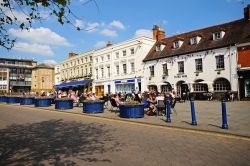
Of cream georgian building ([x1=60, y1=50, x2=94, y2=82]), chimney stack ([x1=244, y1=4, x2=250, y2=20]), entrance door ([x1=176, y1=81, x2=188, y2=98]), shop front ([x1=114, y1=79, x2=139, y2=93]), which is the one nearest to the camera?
chimney stack ([x1=244, y1=4, x2=250, y2=20])

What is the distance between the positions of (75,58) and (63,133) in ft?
152

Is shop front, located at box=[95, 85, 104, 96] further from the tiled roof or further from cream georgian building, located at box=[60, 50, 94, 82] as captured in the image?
the tiled roof

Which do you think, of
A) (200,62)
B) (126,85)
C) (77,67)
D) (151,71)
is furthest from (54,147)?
(77,67)

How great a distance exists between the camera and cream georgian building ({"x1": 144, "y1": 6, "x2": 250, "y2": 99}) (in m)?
25.5

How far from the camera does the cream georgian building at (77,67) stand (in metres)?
48.7

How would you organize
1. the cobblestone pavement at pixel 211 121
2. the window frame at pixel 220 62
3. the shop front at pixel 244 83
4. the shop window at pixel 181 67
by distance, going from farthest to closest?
1. the shop window at pixel 181 67
2. the window frame at pixel 220 62
3. the shop front at pixel 244 83
4. the cobblestone pavement at pixel 211 121

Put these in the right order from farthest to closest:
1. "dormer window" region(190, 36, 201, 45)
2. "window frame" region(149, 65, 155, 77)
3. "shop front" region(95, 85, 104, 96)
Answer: "shop front" region(95, 85, 104, 96), "window frame" region(149, 65, 155, 77), "dormer window" region(190, 36, 201, 45)

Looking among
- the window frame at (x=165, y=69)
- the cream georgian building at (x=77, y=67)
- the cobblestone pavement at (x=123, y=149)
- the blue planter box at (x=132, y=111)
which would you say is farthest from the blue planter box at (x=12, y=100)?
the cobblestone pavement at (x=123, y=149)

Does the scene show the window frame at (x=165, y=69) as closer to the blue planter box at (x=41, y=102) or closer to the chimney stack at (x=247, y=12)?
the chimney stack at (x=247, y=12)

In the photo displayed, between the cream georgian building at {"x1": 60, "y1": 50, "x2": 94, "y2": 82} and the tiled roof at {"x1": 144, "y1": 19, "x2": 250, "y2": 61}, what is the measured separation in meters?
17.2

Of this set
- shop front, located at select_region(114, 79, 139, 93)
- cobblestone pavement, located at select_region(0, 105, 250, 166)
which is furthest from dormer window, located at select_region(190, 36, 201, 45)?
cobblestone pavement, located at select_region(0, 105, 250, 166)

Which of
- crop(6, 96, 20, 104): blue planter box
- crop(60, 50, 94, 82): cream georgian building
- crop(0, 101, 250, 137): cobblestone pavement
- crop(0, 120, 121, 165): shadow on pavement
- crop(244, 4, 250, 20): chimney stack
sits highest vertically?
crop(244, 4, 250, 20): chimney stack

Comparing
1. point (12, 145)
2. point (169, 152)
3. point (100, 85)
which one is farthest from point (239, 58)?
point (100, 85)

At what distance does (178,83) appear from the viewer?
3097 centimetres
